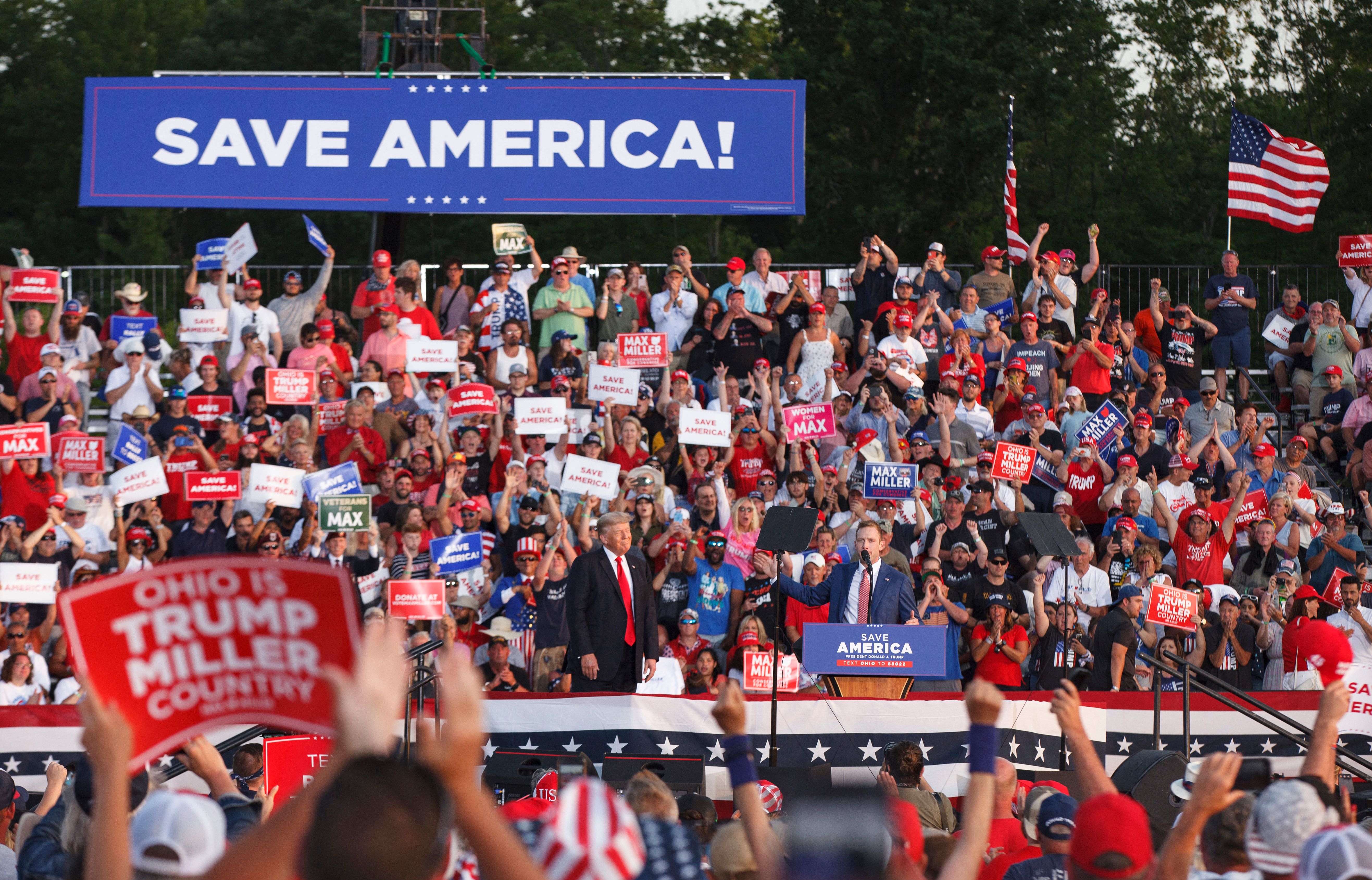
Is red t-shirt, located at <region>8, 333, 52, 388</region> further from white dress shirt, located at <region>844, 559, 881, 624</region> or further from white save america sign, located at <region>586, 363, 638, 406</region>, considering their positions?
white dress shirt, located at <region>844, 559, 881, 624</region>

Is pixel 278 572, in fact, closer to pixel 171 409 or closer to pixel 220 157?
pixel 171 409

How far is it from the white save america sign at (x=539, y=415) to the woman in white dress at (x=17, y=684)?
4.42m

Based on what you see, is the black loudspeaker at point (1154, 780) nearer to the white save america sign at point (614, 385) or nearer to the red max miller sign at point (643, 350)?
the white save america sign at point (614, 385)

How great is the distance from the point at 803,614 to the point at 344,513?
3.49 m

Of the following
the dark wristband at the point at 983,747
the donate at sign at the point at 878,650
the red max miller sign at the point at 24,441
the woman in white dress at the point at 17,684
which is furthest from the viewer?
the red max miller sign at the point at 24,441

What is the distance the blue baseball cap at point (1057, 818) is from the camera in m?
4.82

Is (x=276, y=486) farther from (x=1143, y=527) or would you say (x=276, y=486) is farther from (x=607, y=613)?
(x=1143, y=527)

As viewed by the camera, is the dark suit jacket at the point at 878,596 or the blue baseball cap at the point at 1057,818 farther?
the dark suit jacket at the point at 878,596

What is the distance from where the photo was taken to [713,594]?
12.0m

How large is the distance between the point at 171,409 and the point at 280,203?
356 cm

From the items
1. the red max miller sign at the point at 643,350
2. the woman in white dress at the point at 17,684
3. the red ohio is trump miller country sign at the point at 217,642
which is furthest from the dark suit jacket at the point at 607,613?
the red ohio is trump miller country sign at the point at 217,642

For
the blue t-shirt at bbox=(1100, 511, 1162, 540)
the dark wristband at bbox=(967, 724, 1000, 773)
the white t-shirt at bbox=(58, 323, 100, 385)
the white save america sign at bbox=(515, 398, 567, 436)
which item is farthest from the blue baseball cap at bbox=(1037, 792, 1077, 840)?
the white t-shirt at bbox=(58, 323, 100, 385)

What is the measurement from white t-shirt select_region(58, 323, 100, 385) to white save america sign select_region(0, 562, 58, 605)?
12.3ft

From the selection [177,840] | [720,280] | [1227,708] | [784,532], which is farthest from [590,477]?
[720,280]
